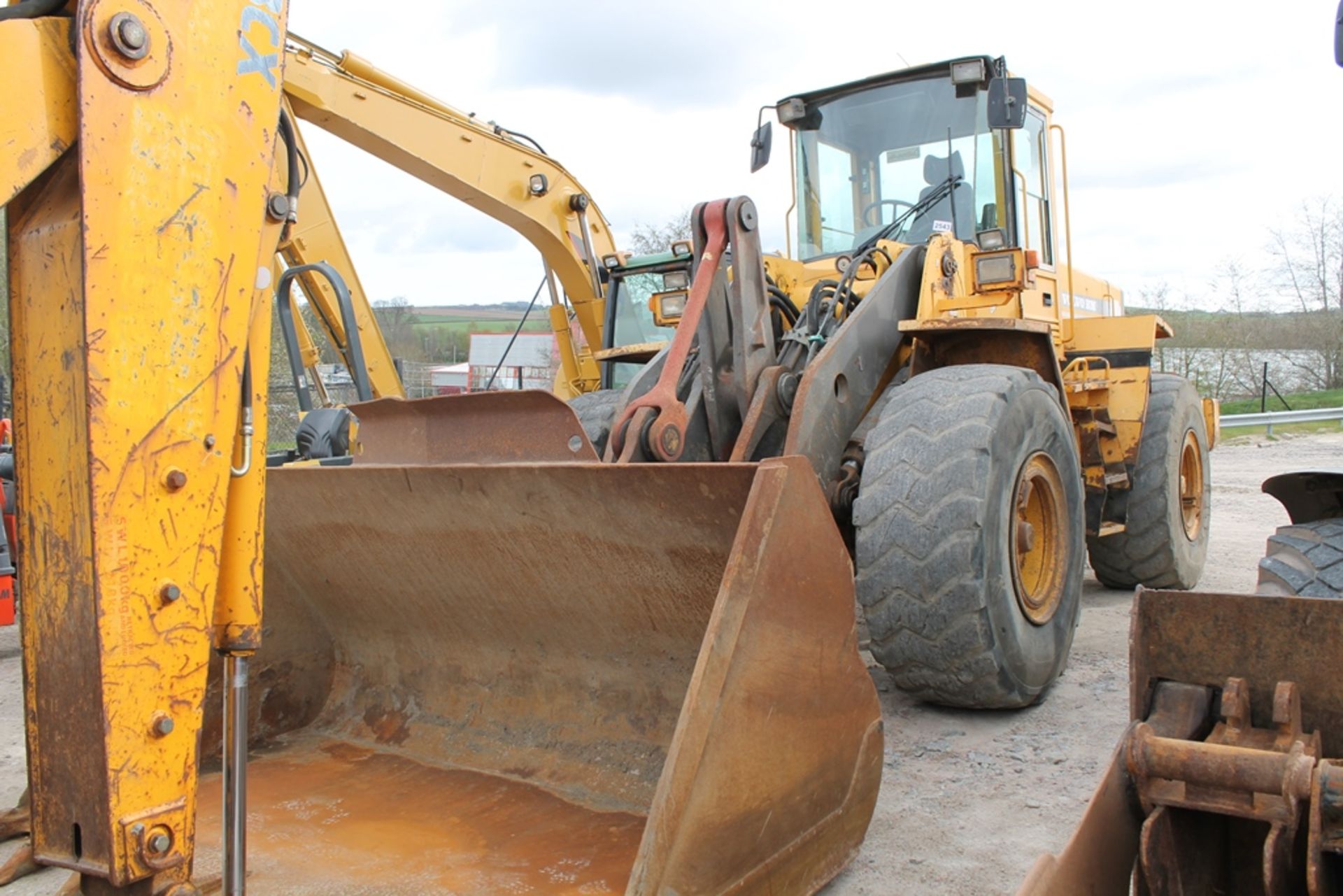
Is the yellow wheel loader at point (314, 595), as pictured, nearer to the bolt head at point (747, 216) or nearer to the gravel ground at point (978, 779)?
the gravel ground at point (978, 779)

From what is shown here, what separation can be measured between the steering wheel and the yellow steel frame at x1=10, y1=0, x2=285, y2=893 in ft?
13.4

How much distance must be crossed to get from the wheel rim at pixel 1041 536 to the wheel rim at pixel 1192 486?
2.89 meters

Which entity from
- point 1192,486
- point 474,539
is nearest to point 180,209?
point 474,539

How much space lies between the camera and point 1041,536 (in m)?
4.46

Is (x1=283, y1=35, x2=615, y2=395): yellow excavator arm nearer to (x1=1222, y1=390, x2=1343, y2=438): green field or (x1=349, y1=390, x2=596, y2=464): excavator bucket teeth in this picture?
(x1=349, y1=390, x2=596, y2=464): excavator bucket teeth

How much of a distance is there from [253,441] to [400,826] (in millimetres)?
1449

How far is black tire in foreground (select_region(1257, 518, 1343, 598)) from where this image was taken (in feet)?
9.36

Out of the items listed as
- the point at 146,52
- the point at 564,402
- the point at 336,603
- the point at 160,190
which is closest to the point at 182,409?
the point at 160,190

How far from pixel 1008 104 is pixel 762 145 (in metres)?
1.40

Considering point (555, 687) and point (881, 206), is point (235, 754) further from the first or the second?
point (881, 206)

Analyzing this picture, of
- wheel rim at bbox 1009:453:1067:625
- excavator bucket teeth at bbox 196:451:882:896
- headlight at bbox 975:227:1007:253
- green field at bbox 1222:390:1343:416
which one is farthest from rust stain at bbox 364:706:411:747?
green field at bbox 1222:390:1343:416

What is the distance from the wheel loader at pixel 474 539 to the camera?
1867 millimetres

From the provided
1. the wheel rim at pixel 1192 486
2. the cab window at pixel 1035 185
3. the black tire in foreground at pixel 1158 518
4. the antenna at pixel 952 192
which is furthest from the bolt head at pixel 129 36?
the wheel rim at pixel 1192 486

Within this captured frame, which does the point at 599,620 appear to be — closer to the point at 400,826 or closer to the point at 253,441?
the point at 400,826
